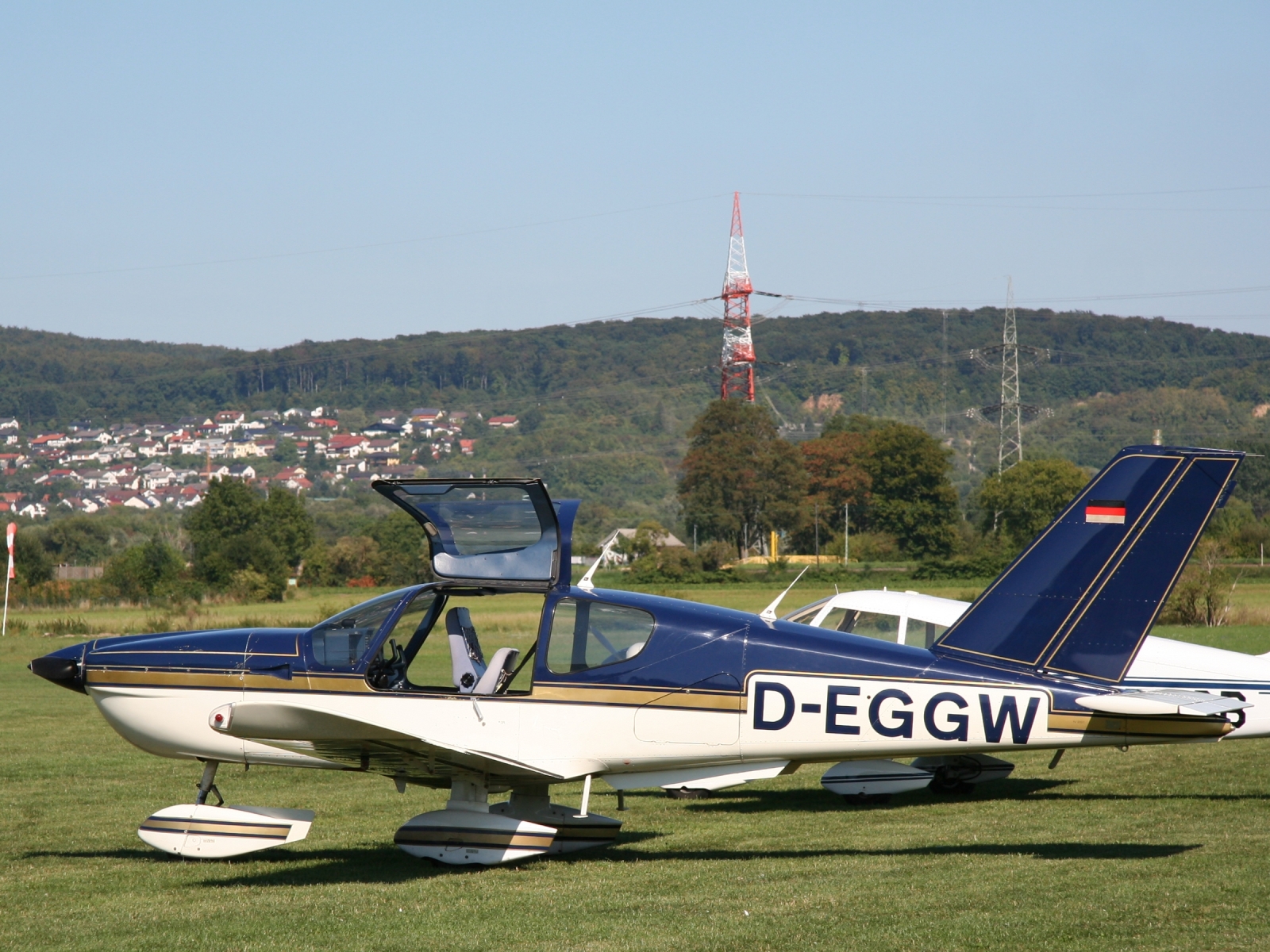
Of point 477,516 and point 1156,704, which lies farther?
point 477,516

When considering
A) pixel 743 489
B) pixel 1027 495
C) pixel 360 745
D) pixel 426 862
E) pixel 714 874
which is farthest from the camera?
pixel 743 489

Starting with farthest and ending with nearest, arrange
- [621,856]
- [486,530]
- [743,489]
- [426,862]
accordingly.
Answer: [743,489] < [621,856] < [426,862] < [486,530]

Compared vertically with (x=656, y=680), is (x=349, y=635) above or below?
above

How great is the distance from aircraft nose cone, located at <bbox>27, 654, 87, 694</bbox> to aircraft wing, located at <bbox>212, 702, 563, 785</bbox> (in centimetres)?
144

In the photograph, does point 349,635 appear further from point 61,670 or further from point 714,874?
point 714,874

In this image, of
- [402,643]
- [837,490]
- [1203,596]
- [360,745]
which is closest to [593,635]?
[402,643]

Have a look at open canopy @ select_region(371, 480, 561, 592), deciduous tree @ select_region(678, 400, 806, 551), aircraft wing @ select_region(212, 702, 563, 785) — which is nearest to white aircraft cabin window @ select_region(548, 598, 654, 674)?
open canopy @ select_region(371, 480, 561, 592)

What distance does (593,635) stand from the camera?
8219 mm

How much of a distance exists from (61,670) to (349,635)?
190 centimetres

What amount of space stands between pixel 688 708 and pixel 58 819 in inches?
218

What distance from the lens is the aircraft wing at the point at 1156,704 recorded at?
7617mm

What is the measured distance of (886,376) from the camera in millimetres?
193875

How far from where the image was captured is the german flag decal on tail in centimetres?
814

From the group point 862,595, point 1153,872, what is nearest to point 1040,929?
point 1153,872
